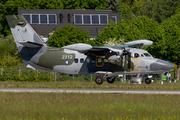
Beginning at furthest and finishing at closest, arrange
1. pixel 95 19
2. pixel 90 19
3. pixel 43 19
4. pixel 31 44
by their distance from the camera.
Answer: pixel 95 19 < pixel 90 19 < pixel 43 19 < pixel 31 44

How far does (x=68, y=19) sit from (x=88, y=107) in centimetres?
6222

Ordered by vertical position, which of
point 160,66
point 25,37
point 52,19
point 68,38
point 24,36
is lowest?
point 160,66

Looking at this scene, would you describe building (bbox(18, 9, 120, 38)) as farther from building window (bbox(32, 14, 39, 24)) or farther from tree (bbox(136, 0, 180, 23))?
tree (bbox(136, 0, 180, 23))

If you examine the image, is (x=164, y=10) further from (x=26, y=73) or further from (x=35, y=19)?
(x=26, y=73)

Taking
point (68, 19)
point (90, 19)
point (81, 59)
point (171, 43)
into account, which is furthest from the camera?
point (68, 19)

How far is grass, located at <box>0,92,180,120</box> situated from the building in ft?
176

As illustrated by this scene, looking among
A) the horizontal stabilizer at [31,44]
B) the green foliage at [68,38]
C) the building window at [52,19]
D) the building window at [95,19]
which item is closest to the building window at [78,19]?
the building window at [95,19]

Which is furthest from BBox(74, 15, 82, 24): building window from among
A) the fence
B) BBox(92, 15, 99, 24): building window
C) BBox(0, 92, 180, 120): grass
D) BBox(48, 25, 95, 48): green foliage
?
BBox(0, 92, 180, 120): grass

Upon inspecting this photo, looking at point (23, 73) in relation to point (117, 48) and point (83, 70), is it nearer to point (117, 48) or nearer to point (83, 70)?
point (83, 70)

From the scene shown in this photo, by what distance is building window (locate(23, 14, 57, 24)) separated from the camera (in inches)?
3083

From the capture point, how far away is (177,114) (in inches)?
740

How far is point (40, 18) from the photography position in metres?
79.0

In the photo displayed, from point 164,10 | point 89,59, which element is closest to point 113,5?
point 164,10

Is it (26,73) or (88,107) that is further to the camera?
(26,73)
